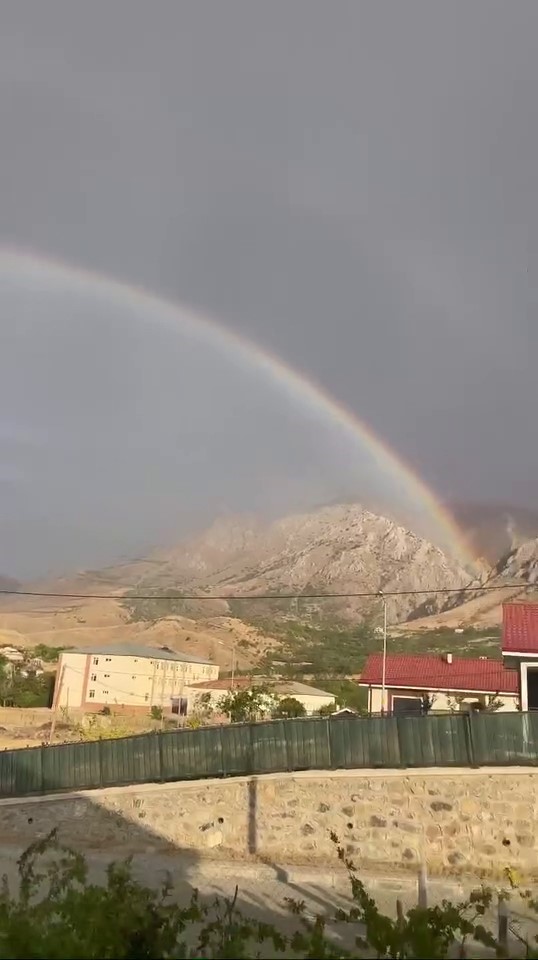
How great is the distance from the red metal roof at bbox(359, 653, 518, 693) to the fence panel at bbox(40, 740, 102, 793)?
68.1ft

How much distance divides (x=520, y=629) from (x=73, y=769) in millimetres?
15304

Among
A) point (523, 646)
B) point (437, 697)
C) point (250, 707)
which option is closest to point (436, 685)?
point (437, 697)

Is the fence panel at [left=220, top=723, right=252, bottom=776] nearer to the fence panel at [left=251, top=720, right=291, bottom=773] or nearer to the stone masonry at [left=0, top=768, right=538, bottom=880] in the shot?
the fence panel at [left=251, top=720, right=291, bottom=773]

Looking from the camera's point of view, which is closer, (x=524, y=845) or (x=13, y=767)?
(x=524, y=845)

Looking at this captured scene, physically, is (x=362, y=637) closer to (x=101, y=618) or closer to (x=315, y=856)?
(x=101, y=618)

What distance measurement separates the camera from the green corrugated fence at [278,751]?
1488cm

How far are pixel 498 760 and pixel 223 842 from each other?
6.11 meters

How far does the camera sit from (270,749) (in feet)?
52.7


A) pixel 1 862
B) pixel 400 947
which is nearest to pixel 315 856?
pixel 1 862

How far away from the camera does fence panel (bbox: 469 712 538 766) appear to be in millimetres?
14562

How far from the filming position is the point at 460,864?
13.9 meters

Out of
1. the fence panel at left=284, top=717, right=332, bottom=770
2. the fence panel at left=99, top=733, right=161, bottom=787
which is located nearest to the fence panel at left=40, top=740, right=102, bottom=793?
the fence panel at left=99, top=733, right=161, bottom=787

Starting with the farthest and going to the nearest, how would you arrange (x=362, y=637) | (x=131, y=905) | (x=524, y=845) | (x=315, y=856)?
(x=362, y=637), (x=315, y=856), (x=524, y=845), (x=131, y=905)

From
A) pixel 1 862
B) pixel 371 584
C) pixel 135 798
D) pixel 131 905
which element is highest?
pixel 371 584
